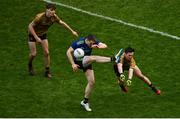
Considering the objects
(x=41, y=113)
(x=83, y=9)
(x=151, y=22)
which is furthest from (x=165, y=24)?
(x=41, y=113)

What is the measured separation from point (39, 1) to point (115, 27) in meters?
4.17

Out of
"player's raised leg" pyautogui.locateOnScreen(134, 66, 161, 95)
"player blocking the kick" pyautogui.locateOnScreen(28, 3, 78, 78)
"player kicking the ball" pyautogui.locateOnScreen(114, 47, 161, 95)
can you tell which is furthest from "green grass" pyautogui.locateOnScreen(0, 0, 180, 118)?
"player blocking the kick" pyautogui.locateOnScreen(28, 3, 78, 78)

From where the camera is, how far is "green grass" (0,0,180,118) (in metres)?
16.5

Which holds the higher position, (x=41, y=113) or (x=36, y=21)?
(x=36, y=21)

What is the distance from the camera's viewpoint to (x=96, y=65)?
65.6ft

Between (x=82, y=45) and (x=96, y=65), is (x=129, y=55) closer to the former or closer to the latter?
(x=82, y=45)

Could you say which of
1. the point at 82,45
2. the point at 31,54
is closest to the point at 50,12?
the point at 31,54

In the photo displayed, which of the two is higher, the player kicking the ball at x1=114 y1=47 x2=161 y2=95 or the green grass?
the player kicking the ball at x1=114 y1=47 x2=161 y2=95

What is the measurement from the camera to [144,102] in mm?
16844

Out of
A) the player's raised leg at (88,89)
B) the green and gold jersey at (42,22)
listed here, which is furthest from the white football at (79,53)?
the green and gold jersey at (42,22)

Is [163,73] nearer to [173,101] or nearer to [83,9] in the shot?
[173,101]

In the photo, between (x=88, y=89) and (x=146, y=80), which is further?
(x=146, y=80)

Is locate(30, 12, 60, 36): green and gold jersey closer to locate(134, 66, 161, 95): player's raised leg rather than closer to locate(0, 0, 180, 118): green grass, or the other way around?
locate(0, 0, 180, 118): green grass

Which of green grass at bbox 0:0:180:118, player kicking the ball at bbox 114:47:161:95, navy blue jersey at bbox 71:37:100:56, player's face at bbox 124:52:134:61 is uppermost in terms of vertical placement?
navy blue jersey at bbox 71:37:100:56
